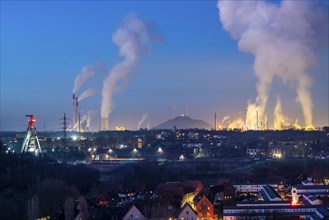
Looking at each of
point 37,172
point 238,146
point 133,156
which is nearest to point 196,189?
point 37,172

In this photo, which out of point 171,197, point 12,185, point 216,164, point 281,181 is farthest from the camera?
point 216,164

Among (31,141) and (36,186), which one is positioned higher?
(31,141)

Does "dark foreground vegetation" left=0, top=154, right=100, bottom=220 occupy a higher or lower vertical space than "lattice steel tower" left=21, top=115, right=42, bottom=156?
lower

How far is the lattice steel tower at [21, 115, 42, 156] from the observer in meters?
25.1

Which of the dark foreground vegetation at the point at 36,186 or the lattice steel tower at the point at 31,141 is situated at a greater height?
the lattice steel tower at the point at 31,141

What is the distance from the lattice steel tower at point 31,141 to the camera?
25.1 meters

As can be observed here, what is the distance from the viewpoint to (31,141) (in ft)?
85.5

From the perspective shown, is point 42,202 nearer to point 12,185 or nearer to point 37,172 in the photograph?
point 12,185

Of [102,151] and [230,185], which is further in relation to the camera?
[102,151]

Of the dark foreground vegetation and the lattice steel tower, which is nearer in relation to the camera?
the dark foreground vegetation

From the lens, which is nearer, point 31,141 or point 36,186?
point 36,186

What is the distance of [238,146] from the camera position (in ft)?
117

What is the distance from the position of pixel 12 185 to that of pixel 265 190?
6565 millimetres

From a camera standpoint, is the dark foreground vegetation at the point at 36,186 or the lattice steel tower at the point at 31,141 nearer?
the dark foreground vegetation at the point at 36,186
